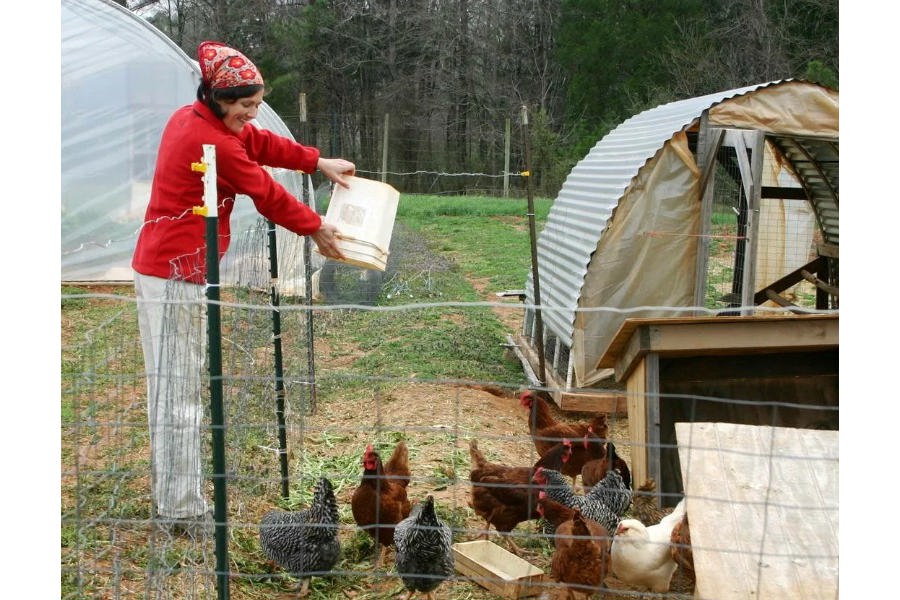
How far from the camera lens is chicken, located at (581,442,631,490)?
14.9 ft

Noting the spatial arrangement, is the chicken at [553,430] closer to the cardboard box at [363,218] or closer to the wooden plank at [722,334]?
the wooden plank at [722,334]

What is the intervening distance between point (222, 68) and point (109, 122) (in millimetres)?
6884

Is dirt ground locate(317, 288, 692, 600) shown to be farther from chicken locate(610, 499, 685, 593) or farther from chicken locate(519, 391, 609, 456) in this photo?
chicken locate(610, 499, 685, 593)

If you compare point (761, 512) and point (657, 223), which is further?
point (657, 223)

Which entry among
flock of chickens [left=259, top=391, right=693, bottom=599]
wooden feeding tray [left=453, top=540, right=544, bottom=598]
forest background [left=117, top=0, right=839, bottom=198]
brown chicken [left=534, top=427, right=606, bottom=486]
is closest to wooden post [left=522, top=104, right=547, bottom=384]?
brown chicken [left=534, top=427, right=606, bottom=486]

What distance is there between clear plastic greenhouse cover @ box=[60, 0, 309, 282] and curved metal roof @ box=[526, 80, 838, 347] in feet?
10.0

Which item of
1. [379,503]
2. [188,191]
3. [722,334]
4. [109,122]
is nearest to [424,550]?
[379,503]

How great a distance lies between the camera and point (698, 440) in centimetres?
358

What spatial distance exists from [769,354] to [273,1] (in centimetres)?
2363

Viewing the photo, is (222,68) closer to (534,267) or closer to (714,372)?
(714,372)

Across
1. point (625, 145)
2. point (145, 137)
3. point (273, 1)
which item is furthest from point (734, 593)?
point (273, 1)

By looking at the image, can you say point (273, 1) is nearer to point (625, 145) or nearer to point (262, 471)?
point (625, 145)

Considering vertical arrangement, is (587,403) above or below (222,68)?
below

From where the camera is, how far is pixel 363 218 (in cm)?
418
